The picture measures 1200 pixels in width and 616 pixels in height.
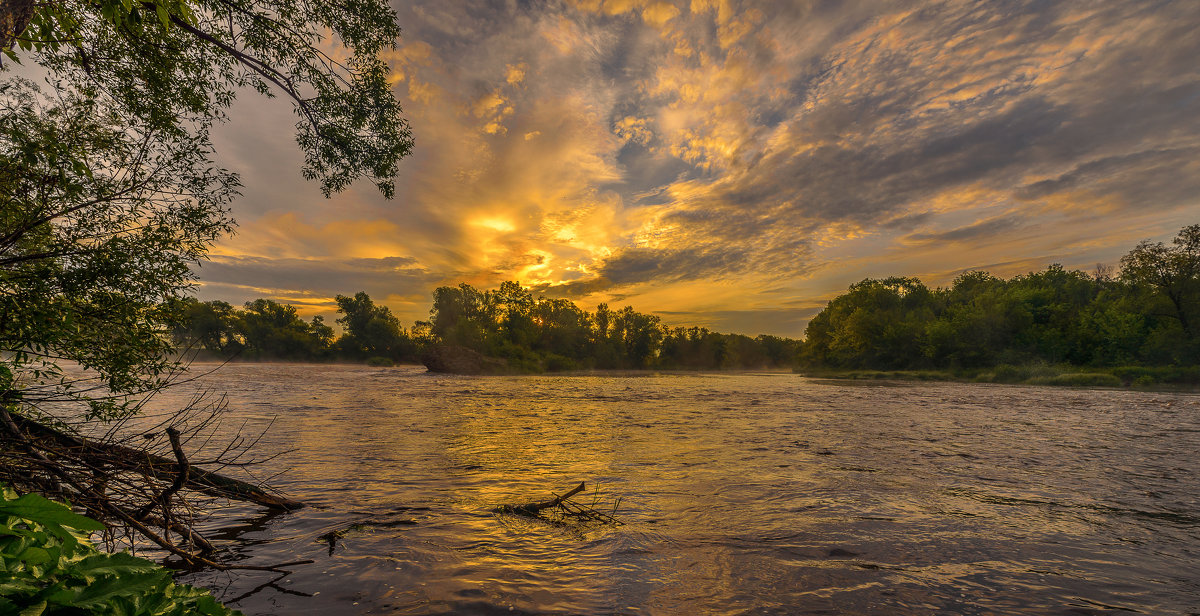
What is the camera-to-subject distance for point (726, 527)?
22.6ft

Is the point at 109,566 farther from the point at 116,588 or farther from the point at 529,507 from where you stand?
the point at 529,507

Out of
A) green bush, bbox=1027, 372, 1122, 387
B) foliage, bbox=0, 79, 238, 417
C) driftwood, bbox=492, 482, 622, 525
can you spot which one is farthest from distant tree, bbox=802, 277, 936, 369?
foliage, bbox=0, 79, 238, 417

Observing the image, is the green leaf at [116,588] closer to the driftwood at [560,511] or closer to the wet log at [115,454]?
the wet log at [115,454]

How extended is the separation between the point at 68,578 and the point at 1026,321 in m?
96.3

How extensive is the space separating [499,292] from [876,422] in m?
91.8

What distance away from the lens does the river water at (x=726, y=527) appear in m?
4.80

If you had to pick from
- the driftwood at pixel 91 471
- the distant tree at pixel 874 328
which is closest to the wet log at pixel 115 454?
the driftwood at pixel 91 471

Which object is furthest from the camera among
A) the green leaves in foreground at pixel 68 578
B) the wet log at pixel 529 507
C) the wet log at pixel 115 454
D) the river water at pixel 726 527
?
the wet log at pixel 529 507

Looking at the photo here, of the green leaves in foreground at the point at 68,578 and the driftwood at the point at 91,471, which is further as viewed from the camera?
the driftwood at the point at 91,471

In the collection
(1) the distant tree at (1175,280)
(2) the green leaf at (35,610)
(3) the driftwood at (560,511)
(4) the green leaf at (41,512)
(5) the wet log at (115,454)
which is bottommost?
(3) the driftwood at (560,511)

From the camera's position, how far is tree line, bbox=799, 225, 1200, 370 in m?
51.6

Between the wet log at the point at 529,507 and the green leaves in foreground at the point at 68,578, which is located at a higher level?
the green leaves in foreground at the point at 68,578

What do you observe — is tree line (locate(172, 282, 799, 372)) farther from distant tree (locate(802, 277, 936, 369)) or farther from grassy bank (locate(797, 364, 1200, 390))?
grassy bank (locate(797, 364, 1200, 390))

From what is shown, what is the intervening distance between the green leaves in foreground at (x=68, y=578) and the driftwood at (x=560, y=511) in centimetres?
558
